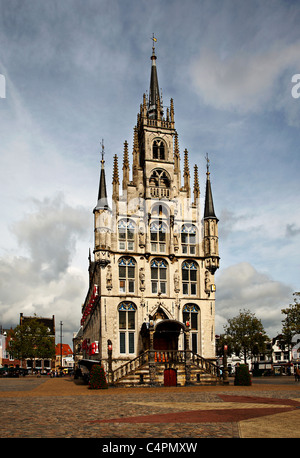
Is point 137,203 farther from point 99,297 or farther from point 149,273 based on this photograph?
point 99,297

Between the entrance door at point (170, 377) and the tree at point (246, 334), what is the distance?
1289 inches

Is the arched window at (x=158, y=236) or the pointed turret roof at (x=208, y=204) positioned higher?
the pointed turret roof at (x=208, y=204)

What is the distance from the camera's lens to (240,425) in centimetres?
→ 1241

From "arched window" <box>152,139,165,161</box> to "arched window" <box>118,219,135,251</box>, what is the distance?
7634 mm

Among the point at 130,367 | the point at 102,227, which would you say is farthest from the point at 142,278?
the point at 130,367

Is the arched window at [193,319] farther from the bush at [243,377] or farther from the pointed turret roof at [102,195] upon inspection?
the pointed turret roof at [102,195]

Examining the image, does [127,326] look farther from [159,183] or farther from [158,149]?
[158,149]

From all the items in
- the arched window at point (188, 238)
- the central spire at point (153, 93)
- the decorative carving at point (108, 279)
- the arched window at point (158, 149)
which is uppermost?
the central spire at point (153, 93)

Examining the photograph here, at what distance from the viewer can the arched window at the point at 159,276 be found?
40.2 metres

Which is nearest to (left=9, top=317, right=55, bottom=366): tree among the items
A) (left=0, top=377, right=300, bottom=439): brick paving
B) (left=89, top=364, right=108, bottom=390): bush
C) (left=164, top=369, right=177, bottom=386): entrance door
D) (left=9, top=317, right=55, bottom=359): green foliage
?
(left=9, top=317, right=55, bottom=359): green foliage

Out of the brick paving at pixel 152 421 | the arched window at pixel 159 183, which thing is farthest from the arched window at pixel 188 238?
the brick paving at pixel 152 421

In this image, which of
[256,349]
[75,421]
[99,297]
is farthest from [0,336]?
[75,421]

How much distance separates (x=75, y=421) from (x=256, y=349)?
56.9 metres
